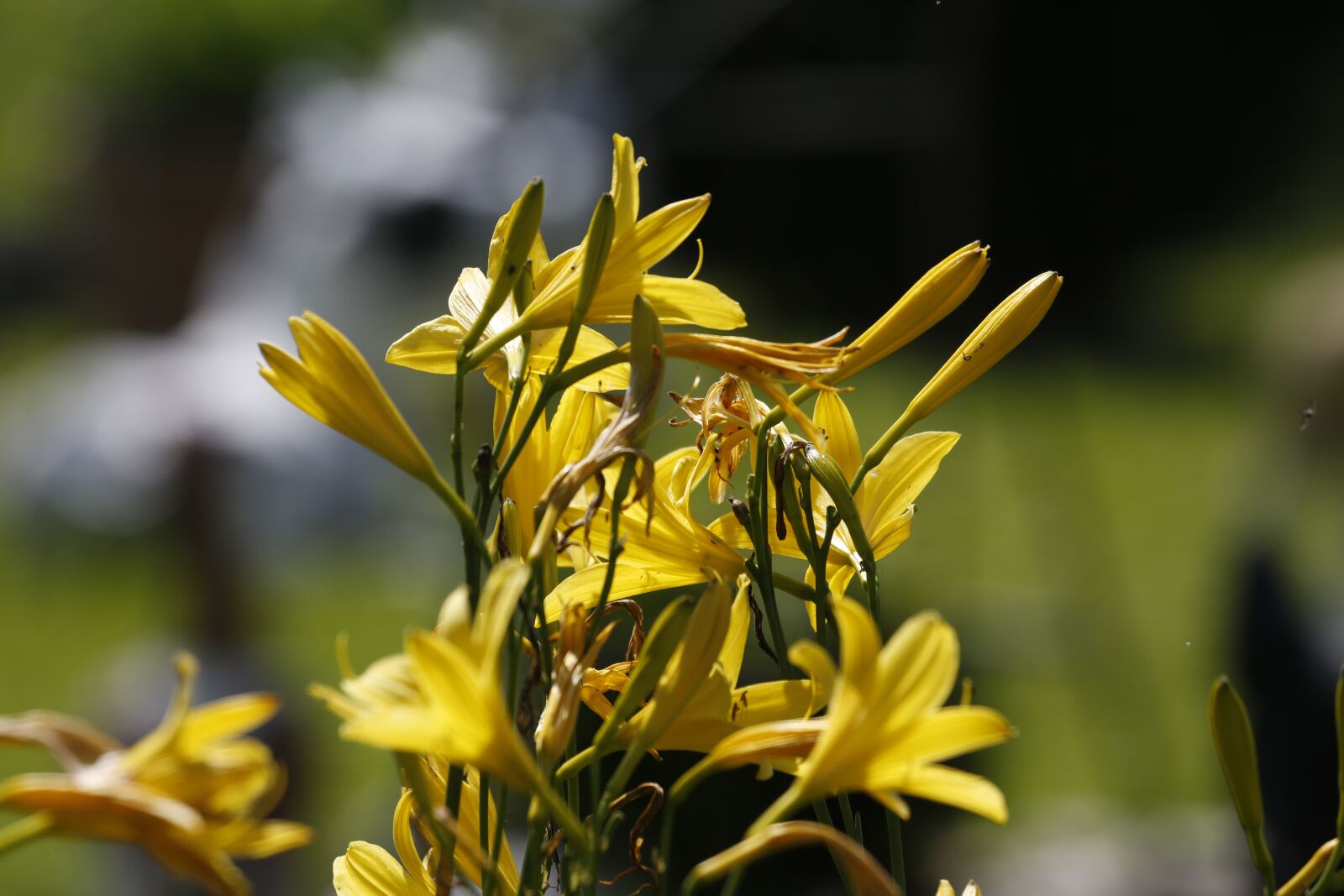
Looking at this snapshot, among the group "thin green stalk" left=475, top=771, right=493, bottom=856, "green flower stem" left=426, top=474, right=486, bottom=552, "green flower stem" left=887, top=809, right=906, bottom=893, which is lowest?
"green flower stem" left=887, top=809, right=906, bottom=893

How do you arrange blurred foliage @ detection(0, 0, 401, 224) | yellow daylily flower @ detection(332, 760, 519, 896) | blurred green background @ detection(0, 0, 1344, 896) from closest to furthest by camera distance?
yellow daylily flower @ detection(332, 760, 519, 896) → blurred green background @ detection(0, 0, 1344, 896) → blurred foliage @ detection(0, 0, 401, 224)

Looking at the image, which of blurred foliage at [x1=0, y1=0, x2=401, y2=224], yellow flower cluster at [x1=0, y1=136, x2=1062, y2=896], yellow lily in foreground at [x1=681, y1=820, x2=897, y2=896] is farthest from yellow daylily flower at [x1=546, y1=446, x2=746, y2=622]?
blurred foliage at [x1=0, y1=0, x2=401, y2=224]

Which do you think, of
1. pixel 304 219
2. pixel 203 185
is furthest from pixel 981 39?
pixel 304 219

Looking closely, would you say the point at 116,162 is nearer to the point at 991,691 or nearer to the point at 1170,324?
the point at 991,691

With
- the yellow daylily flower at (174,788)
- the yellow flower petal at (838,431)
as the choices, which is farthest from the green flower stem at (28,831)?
the yellow flower petal at (838,431)

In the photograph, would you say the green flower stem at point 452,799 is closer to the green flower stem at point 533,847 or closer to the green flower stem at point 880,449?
the green flower stem at point 533,847

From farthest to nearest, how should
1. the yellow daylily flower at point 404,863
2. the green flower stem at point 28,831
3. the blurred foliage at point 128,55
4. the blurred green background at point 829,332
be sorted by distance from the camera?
the blurred foliage at point 128,55
the blurred green background at point 829,332
the yellow daylily flower at point 404,863
the green flower stem at point 28,831

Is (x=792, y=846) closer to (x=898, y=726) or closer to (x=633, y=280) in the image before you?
(x=898, y=726)

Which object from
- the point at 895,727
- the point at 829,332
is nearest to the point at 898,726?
the point at 895,727

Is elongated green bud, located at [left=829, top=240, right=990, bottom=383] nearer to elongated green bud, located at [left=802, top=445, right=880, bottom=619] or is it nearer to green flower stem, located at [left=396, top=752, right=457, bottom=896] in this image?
elongated green bud, located at [left=802, top=445, right=880, bottom=619]
